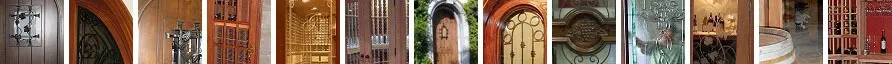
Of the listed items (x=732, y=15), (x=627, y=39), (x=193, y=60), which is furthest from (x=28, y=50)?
(x=732, y=15)

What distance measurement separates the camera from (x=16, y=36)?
4.91 ft

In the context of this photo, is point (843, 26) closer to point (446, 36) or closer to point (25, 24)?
point (446, 36)

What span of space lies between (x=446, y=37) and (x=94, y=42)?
373 millimetres

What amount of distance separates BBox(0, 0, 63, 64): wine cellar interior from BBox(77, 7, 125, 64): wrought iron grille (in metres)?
0.02

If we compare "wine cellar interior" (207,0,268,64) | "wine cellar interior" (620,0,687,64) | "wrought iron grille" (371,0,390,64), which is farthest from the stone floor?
"wine cellar interior" (207,0,268,64)

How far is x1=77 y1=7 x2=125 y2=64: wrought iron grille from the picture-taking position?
149 centimetres

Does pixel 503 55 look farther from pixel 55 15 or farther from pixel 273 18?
pixel 55 15

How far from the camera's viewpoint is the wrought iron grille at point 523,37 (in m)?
1.50

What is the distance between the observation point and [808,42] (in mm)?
1485

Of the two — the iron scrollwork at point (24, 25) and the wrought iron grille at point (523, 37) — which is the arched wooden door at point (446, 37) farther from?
the iron scrollwork at point (24, 25)

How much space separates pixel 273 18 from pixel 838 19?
59cm

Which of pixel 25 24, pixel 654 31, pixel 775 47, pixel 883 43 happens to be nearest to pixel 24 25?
pixel 25 24

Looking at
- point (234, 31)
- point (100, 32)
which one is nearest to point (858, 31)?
point (234, 31)

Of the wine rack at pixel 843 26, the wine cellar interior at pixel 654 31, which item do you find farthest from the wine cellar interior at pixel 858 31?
the wine cellar interior at pixel 654 31
